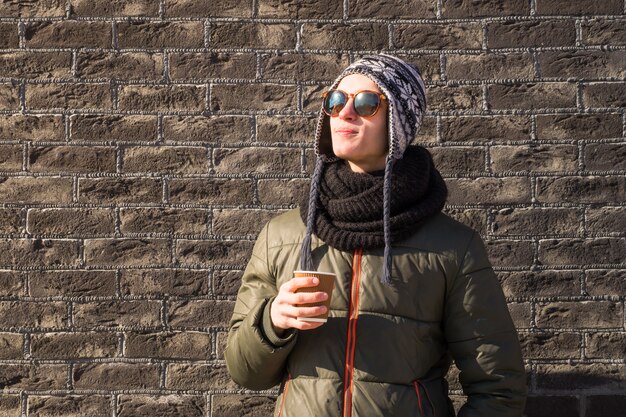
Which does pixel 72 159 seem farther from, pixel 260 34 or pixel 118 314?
pixel 260 34

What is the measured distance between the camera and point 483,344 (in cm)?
244

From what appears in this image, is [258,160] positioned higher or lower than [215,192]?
higher

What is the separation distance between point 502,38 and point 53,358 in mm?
2370

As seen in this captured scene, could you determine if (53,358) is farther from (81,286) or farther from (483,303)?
(483,303)

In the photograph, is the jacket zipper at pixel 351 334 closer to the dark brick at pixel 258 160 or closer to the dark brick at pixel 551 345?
the dark brick at pixel 258 160

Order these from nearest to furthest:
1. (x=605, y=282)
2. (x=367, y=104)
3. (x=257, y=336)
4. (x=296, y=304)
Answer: (x=296, y=304), (x=257, y=336), (x=367, y=104), (x=605, y=282)

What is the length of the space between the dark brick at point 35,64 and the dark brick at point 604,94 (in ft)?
7.31

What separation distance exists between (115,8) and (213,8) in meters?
0.42

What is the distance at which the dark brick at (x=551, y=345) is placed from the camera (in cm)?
358

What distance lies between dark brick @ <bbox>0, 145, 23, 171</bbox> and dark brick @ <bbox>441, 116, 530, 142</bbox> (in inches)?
71.9

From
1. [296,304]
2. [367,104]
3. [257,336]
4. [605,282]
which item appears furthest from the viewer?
[605,282]

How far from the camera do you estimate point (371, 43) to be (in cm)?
357

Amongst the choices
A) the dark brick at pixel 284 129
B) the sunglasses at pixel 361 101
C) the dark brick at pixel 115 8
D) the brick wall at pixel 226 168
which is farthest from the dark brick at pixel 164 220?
the sunglasses at pixel 361 101

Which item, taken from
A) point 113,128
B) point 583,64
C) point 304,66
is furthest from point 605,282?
point 113,128
